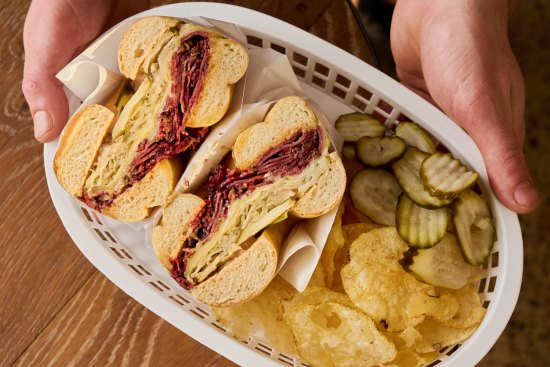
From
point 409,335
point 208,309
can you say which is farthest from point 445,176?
point 208,309

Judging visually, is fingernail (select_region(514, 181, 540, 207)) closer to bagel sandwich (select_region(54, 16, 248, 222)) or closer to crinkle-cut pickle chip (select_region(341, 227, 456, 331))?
crinkle-cut pickle chip (select_region(341, 227, 456, 331))

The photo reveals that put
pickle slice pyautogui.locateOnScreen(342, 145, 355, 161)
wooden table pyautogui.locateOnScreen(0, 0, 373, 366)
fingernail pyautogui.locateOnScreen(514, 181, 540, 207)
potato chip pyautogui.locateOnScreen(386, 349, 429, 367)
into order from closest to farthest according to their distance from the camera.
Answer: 1. fingernail pyautogui.locateOnScreen(514, 181, 540, 207)
2. potato chip pyautogui.locateOnScreen(386, 349, 429, 367)
3. pickle slice pyautogui.locateOnScreen(342, 145, 355, 161)
4. wooden table pyautogui.locateOnScreen(0, 0, 373, 366)

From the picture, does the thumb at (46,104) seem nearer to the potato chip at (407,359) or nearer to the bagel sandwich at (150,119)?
the bagel sandwich at (150,119)

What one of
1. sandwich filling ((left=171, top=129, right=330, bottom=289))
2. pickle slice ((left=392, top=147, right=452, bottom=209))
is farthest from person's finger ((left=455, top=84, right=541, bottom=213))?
sandwich filling ((left=171, top=129, right=330, bottom=289))

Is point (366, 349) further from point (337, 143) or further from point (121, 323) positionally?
point (121, 323)

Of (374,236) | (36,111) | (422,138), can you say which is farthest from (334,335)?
(36,111)
